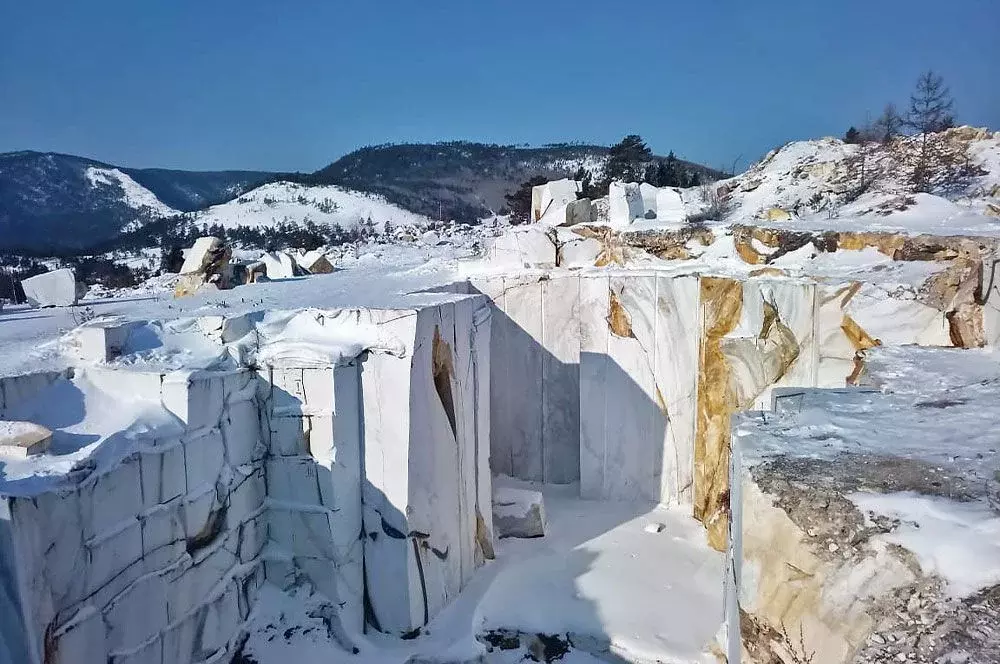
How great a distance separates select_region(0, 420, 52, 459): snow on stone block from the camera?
2557 millimetres

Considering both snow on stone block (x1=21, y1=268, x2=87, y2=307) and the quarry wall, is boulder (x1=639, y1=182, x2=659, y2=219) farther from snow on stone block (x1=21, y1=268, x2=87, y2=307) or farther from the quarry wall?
snow on stone block (x1=21, y1=268, x2=87, y2=307)

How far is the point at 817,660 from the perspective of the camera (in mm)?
1468

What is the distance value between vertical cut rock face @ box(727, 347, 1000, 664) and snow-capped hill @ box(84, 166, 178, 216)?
50.2 metres

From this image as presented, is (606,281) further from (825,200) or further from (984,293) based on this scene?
(825,200)

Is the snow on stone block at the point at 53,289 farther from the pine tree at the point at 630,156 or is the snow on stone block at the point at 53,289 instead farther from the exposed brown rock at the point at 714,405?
the pine tree at the point at 630,156

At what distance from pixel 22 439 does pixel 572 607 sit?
3626mm

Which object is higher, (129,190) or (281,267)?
(129,190)

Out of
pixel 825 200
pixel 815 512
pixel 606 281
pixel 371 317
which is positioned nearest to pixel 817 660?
pixel 815 512

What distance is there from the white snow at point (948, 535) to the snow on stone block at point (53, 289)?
665 cm

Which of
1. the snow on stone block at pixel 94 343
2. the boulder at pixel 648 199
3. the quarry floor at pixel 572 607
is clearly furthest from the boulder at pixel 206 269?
the boulder at pixel 648 199

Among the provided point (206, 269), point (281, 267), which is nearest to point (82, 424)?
point (206, 269)

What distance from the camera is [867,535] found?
1522 mm

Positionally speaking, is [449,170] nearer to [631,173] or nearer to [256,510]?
[631,173]

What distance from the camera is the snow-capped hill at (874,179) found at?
28.2ft
